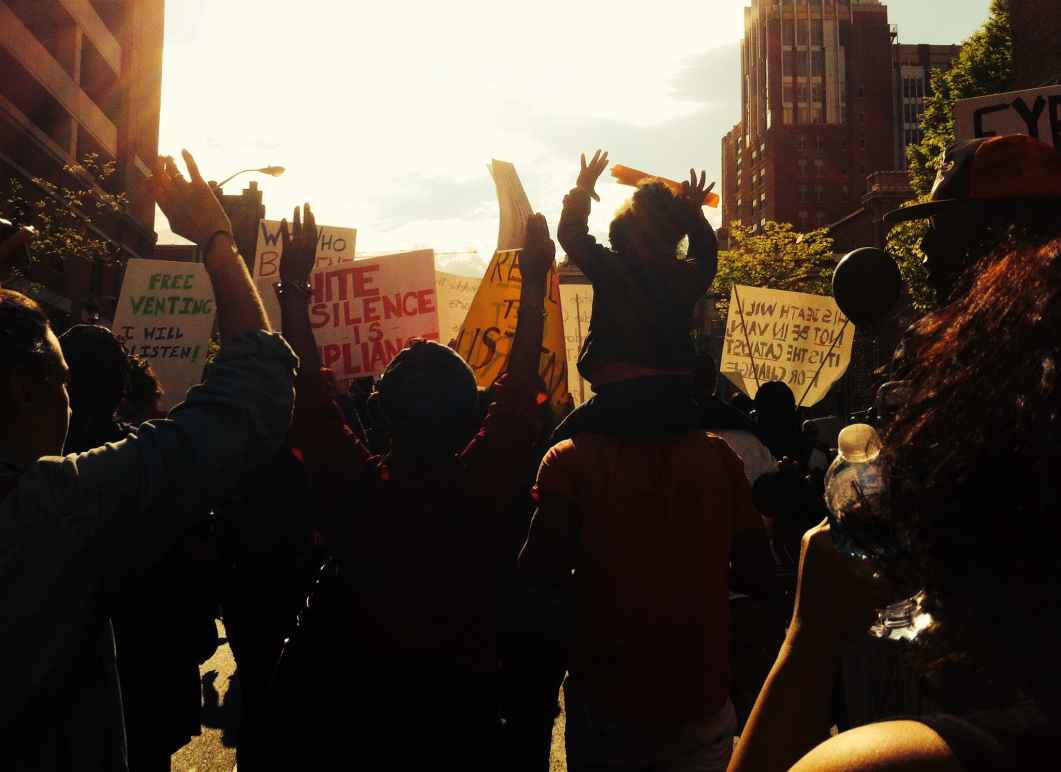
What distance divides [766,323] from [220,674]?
315 inches

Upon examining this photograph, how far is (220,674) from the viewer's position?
6.78m

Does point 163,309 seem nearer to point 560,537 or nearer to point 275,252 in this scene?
point 275,252

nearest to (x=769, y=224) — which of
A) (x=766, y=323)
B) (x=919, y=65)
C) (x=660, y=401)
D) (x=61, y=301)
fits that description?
(x=61, y=301)

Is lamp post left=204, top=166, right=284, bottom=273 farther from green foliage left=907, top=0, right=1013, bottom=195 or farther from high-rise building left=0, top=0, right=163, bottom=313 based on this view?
green foliage left=907, top=0, right=1013, bottom=195

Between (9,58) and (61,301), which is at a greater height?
(9,58)

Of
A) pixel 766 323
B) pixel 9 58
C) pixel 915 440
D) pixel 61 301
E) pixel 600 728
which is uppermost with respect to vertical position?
pixel 9 58

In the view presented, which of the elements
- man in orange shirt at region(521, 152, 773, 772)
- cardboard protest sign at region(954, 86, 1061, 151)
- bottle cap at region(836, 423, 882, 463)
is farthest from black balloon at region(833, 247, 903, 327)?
cardboard protest sign at region(954, 86, 1061, 151)

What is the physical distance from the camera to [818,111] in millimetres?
109438

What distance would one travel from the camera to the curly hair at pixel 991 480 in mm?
907

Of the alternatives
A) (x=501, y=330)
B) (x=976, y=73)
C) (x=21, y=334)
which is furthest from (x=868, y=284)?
(x=976, y=73)

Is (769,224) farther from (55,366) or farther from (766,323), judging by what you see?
(55,366)

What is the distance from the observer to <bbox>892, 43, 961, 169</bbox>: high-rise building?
373ft

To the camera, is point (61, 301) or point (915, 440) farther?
point (61, 301)

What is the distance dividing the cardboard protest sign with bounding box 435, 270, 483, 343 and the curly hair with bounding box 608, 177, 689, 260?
21.4 feet
